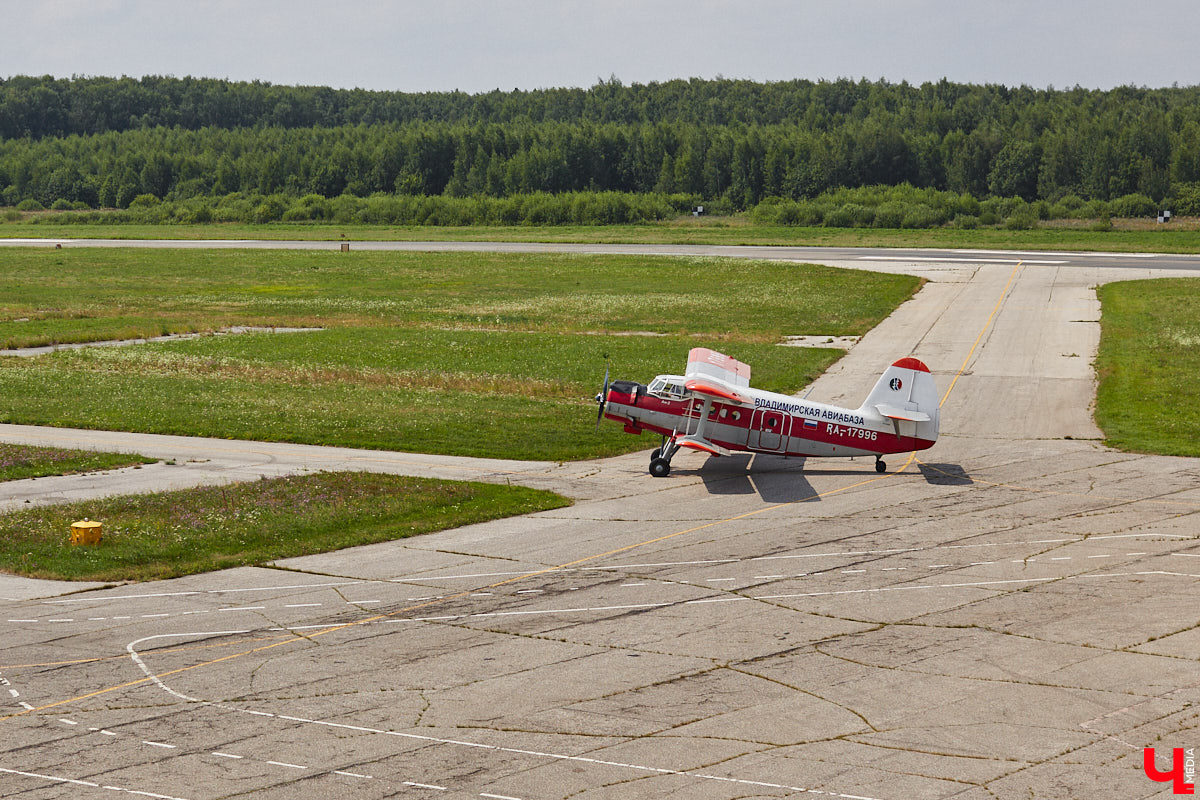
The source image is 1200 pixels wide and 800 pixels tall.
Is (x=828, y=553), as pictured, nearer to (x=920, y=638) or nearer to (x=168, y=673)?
(x=920, y=638)

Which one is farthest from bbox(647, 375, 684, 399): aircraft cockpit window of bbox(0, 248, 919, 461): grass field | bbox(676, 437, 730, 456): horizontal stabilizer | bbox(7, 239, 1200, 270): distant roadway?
bbox(7, 239, 1200, 270): distant roadway

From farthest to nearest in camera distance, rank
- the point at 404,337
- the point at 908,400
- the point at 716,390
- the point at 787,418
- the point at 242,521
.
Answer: the point at 404,337 → the point at 787,418 → the point at 908,400 → the point at 716,390 → the point at 242,521

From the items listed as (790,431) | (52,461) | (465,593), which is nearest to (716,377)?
(790,431)

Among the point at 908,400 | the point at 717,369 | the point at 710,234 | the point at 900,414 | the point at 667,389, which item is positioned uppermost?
the point at 710,234

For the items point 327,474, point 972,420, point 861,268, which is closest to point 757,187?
point 861,268

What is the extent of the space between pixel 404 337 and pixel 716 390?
31.1 meters

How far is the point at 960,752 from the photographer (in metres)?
15.8

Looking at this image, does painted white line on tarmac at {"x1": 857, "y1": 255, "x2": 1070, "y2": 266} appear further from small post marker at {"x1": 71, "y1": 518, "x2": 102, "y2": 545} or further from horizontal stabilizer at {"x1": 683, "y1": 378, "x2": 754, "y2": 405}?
small post marker at {"x1": 71, "y1": 518, "x2": 102, "y2": 545}

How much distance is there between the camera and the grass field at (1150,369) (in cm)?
3816

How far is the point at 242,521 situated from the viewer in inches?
1102

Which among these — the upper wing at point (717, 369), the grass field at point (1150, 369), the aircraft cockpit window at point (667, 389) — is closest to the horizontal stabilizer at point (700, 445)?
the aircraft cockpit window at point (667, 389)

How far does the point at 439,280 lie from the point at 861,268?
35.3m

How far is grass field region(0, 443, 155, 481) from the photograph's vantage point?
32.5 meters

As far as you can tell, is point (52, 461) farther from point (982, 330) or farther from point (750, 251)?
point (750, 251)
